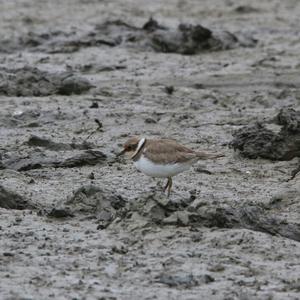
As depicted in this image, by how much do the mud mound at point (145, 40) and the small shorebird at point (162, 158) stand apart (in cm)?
579

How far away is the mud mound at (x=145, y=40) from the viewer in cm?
1396

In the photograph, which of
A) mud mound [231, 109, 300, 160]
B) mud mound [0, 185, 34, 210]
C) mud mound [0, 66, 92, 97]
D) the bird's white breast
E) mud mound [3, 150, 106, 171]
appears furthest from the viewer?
mud mound [0, 66, 92, 97]

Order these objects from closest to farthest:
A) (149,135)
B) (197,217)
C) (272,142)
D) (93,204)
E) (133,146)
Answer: (197,217)
(93,204)
(133,146)
(272,142)
(149,135)

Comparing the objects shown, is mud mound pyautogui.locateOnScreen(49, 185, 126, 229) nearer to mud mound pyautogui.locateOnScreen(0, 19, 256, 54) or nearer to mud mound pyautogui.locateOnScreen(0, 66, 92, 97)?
mud mound pyautogui.locateOnScreen(0, 66, 92, 97)

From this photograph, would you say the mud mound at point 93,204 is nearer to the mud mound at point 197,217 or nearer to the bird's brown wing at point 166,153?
the mud mound at point 197,217

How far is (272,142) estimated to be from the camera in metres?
9.54

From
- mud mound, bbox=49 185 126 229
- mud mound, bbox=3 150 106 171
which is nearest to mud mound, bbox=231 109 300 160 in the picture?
mud mound, bbox=3 150 106 171

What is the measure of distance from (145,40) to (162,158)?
6.35 meters

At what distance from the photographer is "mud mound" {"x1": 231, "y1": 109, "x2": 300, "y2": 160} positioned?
9.52 m

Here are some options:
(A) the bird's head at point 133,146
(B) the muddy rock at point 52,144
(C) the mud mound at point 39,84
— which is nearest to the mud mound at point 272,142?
(B) the muddy rock at point 52,144

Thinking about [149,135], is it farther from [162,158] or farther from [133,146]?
[162,158]

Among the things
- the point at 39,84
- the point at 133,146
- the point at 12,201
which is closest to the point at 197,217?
the point at 133,146

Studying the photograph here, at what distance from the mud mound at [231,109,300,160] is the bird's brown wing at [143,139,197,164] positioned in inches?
59.0

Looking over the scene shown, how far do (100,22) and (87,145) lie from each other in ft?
19.1
